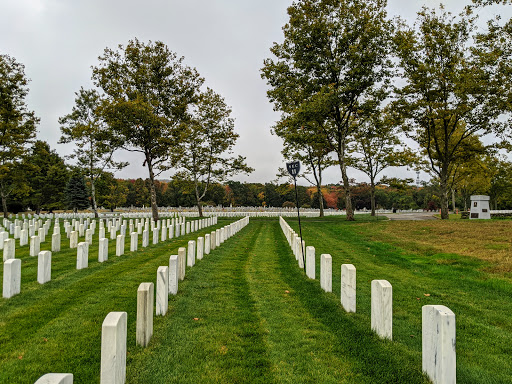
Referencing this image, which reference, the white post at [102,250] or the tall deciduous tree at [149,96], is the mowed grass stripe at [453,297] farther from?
the tall deciduous tree at [149,96]

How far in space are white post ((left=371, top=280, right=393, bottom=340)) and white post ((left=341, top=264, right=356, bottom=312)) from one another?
77 cm

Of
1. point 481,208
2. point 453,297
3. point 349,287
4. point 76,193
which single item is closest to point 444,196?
point 481,208

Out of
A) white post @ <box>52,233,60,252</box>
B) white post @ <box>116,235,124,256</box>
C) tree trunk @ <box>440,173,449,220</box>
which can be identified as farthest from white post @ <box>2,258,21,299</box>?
tree trunk @ <box>440,173,449,220</box>

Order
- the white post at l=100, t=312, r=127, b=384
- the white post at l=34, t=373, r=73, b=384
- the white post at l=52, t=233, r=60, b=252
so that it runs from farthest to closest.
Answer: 1. the white post at l=52, t=233, r=60, b=252
2. the white post at l=100, t=312, r=127, b=384
3. the white post at l=34, t=373, r=73, b=384

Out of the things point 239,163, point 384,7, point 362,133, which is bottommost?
point 239,163

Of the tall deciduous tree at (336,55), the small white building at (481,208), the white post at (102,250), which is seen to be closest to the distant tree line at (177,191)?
the small white building at (481,208)

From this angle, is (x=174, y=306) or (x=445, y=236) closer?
(x=174, y=306)

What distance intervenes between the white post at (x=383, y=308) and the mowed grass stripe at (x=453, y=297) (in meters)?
0.21

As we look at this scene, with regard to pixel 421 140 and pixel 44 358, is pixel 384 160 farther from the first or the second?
pixel 44 358

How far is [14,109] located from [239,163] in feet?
77.1

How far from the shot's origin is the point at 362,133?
1163 inches

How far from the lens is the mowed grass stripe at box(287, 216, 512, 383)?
3439mm

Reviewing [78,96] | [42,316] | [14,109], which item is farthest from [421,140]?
[14,109]

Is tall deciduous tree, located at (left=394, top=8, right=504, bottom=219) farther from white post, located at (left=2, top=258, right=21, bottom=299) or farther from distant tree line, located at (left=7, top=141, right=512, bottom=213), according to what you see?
white post, located at (left=2, top=258, right=21, bottom=299)
